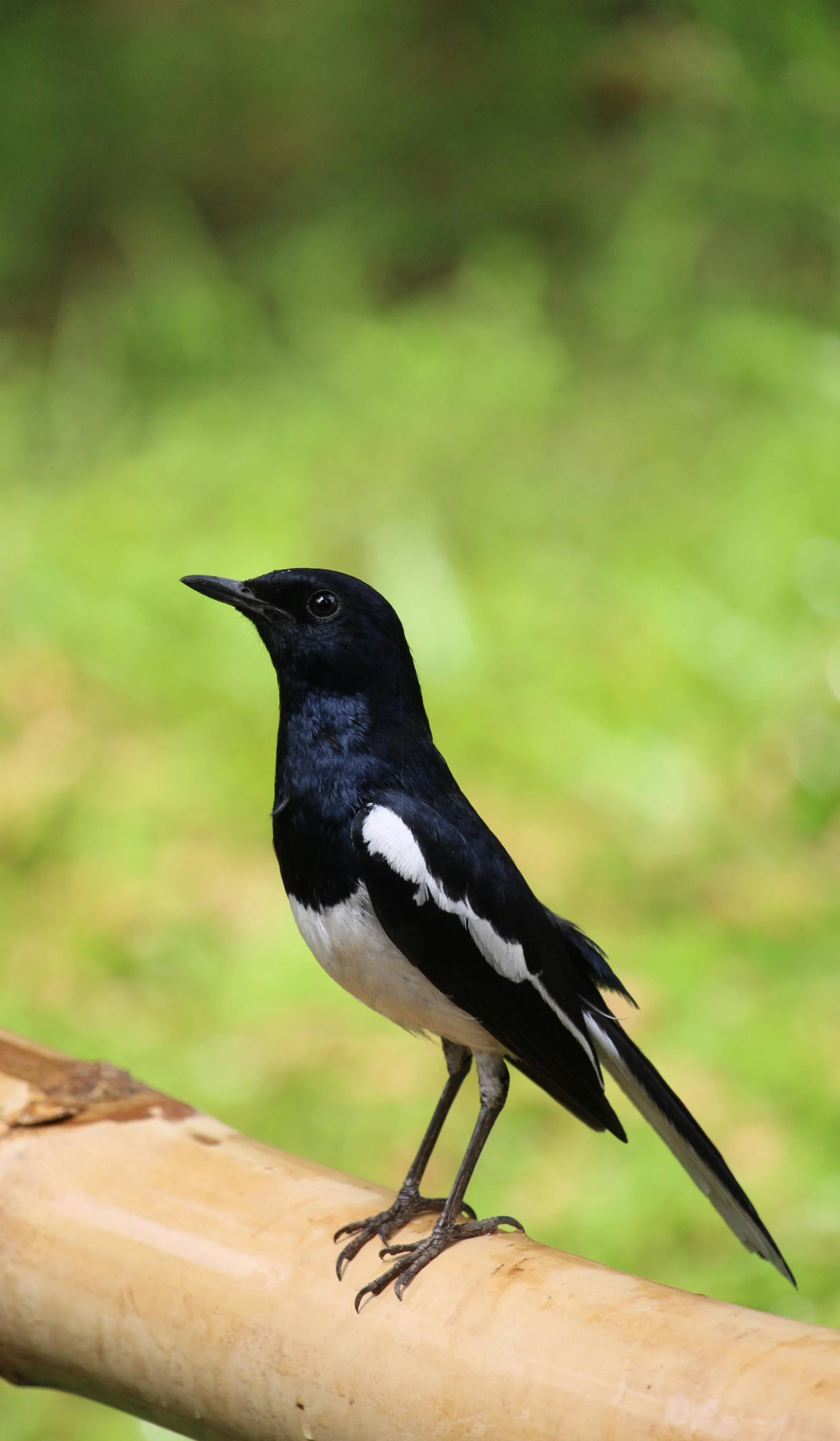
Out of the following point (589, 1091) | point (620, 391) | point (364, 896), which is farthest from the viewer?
point (620, 391)

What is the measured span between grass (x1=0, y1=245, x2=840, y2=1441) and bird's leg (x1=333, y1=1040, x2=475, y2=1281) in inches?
38.3

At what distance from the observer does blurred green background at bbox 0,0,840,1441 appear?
2.96 metres

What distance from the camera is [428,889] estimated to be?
1.43m

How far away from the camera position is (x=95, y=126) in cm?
638

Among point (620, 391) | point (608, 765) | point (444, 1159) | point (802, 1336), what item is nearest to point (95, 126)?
point (620, 391)

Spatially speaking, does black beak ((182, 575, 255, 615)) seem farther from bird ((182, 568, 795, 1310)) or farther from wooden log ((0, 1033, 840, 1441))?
wooden log ((0, 1033, 840, 1441))

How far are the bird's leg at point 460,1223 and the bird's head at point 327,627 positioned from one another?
451mm

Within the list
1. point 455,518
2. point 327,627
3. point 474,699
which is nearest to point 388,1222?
point 327,627

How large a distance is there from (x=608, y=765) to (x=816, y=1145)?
1262mm

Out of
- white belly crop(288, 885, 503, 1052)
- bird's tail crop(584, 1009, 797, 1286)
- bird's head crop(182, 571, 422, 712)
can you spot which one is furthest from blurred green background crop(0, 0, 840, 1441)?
bird's head crop(182, 571, 422, 712)

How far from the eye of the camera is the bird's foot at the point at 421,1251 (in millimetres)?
1291

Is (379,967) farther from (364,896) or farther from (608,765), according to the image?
(608,765)

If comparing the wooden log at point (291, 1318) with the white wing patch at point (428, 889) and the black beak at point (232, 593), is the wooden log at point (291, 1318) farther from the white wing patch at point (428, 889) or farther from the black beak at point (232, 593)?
the black beak at point (232, 593)

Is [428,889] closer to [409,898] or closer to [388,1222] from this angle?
[409,898]
